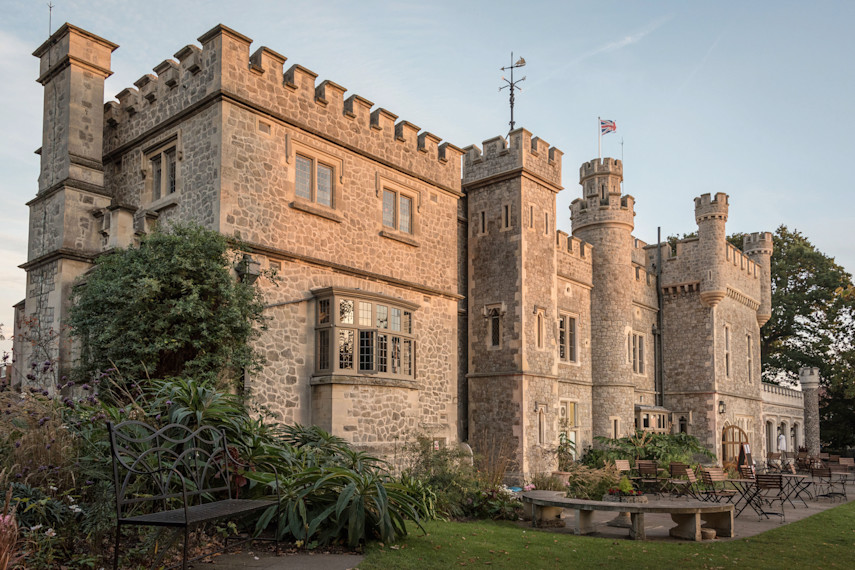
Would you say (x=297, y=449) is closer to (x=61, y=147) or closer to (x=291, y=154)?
(x=291, y=154)

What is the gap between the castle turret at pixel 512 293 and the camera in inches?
762

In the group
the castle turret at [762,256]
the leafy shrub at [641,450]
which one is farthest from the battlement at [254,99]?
the castle turret at [762,256]

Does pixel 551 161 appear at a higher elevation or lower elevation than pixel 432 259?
higher

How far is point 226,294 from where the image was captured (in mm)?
12062

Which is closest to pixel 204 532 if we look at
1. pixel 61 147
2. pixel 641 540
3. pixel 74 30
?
pixel 641 540

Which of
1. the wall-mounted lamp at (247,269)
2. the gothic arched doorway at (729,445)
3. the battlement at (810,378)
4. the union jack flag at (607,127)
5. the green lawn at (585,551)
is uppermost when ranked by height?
the union jack flag at (607,127)

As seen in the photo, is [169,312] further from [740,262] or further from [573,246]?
[740,262]

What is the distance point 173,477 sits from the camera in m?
7.31

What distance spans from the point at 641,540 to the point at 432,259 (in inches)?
370

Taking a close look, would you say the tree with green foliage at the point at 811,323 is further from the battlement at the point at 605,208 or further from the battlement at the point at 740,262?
the battlement at the point at 605,208

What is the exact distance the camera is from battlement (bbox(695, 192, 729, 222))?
95.6ft

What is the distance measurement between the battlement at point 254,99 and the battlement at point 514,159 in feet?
10.5

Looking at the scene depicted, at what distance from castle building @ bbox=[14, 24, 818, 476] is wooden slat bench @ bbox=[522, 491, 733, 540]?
402cm

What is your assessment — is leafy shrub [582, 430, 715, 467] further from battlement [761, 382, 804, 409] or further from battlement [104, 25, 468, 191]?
battlement [761, 382, 804, 409]
